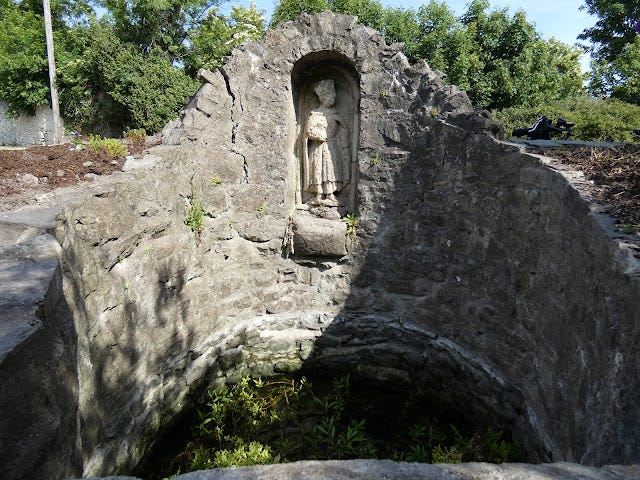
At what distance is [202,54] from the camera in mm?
14430

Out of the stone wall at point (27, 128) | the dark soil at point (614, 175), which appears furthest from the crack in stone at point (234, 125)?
the stone wall at point (27, 128)

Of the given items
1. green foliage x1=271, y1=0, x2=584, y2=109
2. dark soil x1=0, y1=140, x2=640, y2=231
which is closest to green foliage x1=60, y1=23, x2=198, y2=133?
green foliage x1=271, y1=0, x2=584, y2=109

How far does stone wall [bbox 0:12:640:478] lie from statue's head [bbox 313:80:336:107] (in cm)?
22

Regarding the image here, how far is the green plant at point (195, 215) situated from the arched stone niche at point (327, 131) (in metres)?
1.33

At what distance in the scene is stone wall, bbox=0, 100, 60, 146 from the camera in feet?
48.8

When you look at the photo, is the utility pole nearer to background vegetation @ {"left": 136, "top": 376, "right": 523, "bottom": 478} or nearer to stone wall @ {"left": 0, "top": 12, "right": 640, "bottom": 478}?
stone wall @ {"left": 0, "top": 12, "right": 640, "bottom": 478}

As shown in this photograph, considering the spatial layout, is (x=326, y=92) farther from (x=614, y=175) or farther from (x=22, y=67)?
(x=22, y=67)

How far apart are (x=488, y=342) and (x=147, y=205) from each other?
3.21 m

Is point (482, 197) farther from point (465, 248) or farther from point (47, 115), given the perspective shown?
point (47, 115)

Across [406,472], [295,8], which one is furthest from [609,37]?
[406,472]

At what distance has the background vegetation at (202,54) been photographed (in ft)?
38.8

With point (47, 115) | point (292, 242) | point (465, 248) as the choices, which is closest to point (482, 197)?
point (465, 248)

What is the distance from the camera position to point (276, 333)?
16.0ft

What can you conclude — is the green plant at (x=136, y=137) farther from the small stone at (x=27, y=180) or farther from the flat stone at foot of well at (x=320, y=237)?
the flat stone at foot of well at (x=320, y=237)
